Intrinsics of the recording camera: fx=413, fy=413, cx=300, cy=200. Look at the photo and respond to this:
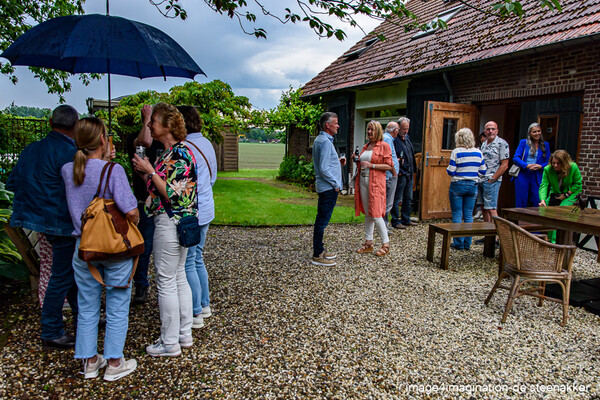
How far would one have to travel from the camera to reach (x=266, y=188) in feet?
47.3

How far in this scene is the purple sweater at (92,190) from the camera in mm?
2682

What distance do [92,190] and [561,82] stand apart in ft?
25.0

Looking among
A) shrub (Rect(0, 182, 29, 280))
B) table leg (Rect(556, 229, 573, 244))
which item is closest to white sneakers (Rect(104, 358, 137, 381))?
shrub (Rect(0, 182, 29, 280))

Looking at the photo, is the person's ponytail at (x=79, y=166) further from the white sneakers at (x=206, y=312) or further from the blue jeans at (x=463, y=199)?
the blue jeans at (x=463, y=199)

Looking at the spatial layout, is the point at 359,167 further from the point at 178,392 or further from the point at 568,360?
the point at 178,392

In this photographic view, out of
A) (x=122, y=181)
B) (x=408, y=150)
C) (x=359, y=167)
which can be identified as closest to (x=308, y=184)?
(x=408, y=150)

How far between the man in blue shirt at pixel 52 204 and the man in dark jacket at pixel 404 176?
19.4ft

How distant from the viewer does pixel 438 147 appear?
8750 mm

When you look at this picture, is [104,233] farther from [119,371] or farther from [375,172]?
[375,172]

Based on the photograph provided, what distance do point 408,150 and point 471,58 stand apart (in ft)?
7.79

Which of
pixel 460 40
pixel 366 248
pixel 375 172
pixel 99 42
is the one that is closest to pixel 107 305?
pixel 99 42

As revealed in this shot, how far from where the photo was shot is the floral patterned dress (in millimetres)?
2811

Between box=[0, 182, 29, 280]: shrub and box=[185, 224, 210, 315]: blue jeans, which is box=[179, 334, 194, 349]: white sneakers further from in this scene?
box=[0, 182, 29, 280]: shrub

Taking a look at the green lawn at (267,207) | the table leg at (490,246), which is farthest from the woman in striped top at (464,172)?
the green lawn at (267,207)
